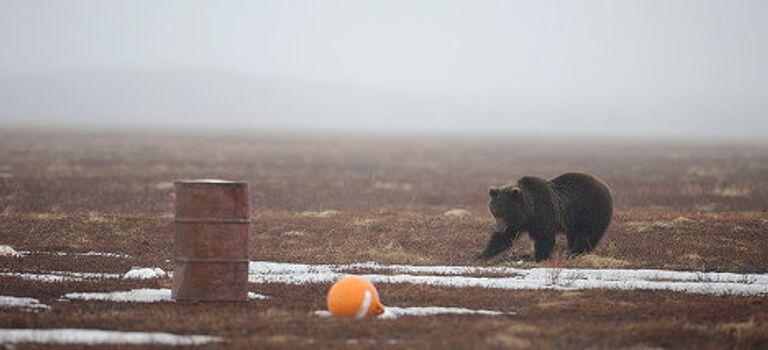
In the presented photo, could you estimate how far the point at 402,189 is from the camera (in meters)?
40.0

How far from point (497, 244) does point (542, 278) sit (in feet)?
7.36

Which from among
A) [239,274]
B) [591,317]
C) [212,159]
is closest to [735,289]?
[591,317]

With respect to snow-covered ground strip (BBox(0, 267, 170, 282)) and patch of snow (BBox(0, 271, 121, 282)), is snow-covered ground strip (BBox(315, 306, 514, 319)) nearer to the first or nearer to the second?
snow-covered ground strip (BBox(0, 267, 170, 282))

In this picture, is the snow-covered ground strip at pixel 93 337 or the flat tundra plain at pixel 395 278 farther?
the flat tundra plain at pixel 395 278

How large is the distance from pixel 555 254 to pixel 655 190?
20.8 meters

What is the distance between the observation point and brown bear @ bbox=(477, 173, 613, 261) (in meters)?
18.6

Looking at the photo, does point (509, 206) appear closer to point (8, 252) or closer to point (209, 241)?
point (209, 241)

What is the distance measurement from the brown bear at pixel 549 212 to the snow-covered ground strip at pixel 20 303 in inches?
295

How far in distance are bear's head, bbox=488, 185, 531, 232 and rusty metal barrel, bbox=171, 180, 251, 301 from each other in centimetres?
563

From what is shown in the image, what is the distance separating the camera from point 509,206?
18547mm

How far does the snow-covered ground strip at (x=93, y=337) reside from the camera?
1130 centimetres

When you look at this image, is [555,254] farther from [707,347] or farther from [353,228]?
[707,347]

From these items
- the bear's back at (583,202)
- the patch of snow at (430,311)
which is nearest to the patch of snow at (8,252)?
the patch of snow at (430,311)

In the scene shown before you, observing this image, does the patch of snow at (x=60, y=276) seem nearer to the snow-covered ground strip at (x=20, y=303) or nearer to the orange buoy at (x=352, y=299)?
the snow-covered ground strip at (x=20, y=303)
